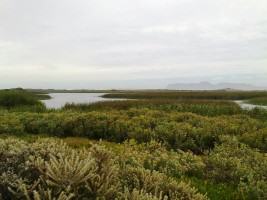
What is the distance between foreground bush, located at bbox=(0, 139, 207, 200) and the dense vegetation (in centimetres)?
1

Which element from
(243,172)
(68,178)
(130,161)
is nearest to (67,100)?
(243,172)

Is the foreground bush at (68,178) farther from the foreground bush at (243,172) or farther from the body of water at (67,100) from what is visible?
the body of water at (67,100)

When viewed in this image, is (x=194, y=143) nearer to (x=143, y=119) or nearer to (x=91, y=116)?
(x=143, y=119)

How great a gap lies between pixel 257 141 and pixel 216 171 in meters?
5.83

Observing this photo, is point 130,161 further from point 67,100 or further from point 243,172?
point 67,100

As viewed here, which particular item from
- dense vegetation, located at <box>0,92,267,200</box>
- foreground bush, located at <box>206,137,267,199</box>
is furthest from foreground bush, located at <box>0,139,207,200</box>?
foreground bush, located at <box>206,137,267,199</box>

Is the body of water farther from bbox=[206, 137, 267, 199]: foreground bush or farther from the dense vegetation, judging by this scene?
bbox=[206, 137, 267, 199]: foreground bush

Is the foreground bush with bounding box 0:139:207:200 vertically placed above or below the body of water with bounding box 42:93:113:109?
above

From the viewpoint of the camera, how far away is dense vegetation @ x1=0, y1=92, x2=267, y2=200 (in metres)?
4.49

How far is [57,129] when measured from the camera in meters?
20.0

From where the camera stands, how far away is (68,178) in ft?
14.4

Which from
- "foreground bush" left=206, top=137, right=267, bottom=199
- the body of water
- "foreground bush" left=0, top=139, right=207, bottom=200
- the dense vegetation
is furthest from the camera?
the body of water

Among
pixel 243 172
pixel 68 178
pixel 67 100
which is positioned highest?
pixel 68 178

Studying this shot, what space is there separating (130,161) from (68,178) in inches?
170
